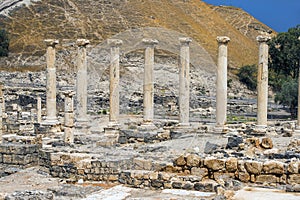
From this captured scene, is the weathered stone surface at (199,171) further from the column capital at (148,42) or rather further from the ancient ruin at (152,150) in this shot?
the column capital at (148,42)

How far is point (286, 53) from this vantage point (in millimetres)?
57906

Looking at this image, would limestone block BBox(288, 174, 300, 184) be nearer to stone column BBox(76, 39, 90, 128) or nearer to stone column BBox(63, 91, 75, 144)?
stone column BBox(63, 91, 75, 144)

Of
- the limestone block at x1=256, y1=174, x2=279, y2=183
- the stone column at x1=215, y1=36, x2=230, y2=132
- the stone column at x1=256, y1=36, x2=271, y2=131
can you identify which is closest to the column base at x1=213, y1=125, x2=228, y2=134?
the stone column at x1=215, y1=36, x2=230, y2=132

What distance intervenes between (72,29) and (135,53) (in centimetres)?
1779

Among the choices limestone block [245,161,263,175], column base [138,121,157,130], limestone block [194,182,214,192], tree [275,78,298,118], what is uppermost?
tree [275,78,298,118]

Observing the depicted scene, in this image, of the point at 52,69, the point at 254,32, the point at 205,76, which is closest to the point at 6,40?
the point at 205,76

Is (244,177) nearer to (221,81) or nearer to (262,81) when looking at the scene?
(221,81)

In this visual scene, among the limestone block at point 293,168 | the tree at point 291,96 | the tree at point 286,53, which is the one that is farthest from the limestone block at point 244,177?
the tree at point 286,53

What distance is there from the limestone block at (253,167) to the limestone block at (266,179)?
129 millimetres

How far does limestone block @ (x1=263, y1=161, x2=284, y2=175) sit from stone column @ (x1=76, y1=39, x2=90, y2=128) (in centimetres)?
1448

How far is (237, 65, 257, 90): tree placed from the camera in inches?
2712

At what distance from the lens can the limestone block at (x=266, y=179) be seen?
Answer: 12125mm

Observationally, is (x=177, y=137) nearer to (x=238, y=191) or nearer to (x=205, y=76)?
(x=238, y=191)

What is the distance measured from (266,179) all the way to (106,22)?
75.5 m
